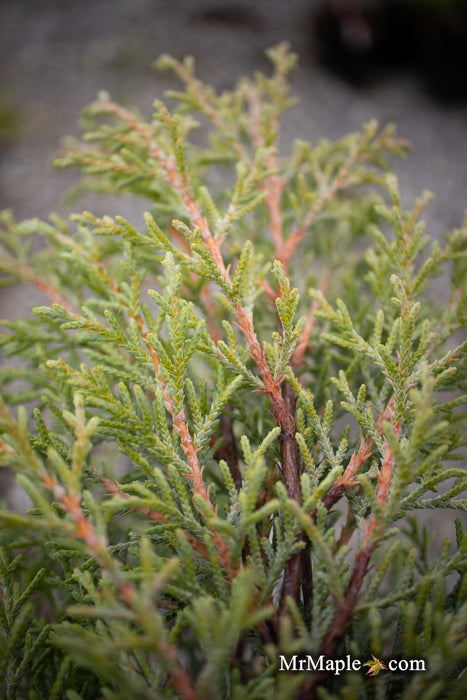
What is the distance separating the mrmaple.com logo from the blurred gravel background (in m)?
2.51

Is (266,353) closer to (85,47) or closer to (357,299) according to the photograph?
(357,299)

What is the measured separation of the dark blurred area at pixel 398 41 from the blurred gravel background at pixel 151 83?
3.8 inches

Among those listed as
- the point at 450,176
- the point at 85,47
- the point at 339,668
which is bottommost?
the point at 339,668

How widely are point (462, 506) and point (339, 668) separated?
0.39 m

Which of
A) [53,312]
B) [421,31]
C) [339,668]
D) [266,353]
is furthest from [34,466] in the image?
[421,31]

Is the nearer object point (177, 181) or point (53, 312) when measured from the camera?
point (53, 312)

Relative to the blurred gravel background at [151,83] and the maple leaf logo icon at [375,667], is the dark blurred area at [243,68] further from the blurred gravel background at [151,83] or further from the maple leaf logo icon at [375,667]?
the maple leaf logo icon at [375,667]

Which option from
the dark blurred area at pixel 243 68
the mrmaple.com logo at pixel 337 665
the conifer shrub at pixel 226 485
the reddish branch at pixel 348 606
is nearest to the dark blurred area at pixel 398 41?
the dark blurred area at pixel 243 68

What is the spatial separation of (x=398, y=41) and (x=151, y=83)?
2.04 m

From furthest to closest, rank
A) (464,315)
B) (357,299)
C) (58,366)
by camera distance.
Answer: (357,299) → (464,315) → (58,366)

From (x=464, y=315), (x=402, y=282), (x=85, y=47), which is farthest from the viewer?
(x=85, y=47)

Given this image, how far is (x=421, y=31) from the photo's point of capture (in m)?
3.32

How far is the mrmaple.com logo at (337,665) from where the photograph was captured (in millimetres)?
751

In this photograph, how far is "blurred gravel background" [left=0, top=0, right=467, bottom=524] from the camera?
311 cm
